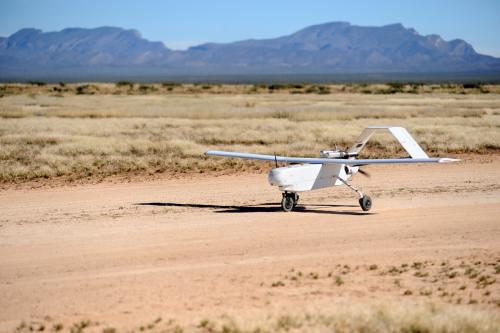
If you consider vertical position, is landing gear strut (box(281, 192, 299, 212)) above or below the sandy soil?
above

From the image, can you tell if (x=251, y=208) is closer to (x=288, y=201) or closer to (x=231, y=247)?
(x=288, y=201)

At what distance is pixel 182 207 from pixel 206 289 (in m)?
7.14

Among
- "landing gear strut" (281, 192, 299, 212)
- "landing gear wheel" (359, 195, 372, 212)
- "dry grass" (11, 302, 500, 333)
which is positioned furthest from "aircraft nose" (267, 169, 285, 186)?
"dry grass" (11, 302, 500, 333)

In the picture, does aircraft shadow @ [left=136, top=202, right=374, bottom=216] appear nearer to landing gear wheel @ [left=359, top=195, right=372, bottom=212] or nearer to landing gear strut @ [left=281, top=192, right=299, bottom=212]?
landing gear wheel @ [left=359, top=195, right=372, bottom=212]

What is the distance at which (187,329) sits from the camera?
909 cm

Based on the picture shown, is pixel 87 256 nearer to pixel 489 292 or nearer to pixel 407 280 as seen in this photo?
pixel 407 280

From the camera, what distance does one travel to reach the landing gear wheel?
16656 mm

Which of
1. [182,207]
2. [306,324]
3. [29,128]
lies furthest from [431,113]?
[306,324]

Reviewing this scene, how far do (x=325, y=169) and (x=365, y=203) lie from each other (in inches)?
52.2

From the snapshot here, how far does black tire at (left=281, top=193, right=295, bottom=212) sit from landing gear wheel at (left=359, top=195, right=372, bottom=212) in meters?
1.73

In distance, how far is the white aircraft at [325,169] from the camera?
16016mm

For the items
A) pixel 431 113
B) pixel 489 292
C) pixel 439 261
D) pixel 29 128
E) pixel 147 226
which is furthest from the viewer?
pixel 431 113

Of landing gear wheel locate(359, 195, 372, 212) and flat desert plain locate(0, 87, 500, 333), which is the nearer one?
flat desert plain locate(0, 87, 500, 333)

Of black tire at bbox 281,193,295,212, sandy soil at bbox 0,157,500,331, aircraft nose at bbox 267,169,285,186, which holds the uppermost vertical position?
aircraft nose at bbox 267,169,285,186
